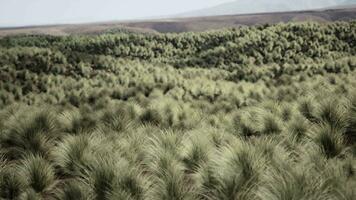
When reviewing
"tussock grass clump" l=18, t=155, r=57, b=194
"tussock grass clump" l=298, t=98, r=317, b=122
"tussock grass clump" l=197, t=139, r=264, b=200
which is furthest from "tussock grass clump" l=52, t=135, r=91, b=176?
"tussock grass clump" l=298, t=98, r=317, b=122

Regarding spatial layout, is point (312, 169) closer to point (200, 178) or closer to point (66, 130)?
point (200, 178)

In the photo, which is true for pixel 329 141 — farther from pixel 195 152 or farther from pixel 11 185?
pixel 11 185

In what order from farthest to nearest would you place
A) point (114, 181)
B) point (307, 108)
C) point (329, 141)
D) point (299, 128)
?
point (307, 108)
point (299, 128)
point (329, 141)
point (114, 181)

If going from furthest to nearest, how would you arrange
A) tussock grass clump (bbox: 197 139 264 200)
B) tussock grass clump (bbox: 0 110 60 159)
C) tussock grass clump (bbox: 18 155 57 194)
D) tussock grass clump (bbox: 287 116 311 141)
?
tussock grass clump (bbox: 0 110 60 159)
tussock grass clump (bbox: 287 116 311 141)
tussock grass clump (bbox: 18 155 57 194)
tussock grass clump (bbox: 197 139 264 200)

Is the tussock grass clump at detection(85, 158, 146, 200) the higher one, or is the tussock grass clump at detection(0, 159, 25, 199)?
the tussock grass clump at detection(85, 158, 146, 200)

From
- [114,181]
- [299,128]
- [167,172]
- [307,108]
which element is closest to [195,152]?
[167,172]

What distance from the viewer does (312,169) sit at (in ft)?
15.0

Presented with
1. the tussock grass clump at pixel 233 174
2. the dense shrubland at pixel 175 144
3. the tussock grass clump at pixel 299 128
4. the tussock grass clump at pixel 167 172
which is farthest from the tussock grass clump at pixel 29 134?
the tussock grass clump at pixel 299 128

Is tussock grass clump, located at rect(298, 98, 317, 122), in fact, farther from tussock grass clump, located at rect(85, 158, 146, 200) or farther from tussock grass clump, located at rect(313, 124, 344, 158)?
tussock grass clump, located at rect(85, 158, 146, 200)

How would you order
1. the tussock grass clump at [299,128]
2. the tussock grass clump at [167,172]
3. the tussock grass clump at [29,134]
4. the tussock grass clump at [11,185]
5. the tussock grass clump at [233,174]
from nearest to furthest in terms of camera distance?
1. the tussock grass clump at [233,174]
2. the tussock grass clump at [167,172]
3. the tussock grass clump at [11,185]
4. the tussock grass clump at [299,128]
5. the tussock grass clump at [29,134]

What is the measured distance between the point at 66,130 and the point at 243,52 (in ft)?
99.4

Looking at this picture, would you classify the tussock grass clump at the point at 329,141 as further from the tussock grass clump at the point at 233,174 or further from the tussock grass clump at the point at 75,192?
the tussock grass clump at the point at 75,192

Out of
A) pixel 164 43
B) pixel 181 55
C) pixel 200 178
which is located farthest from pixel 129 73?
pixel 200 178

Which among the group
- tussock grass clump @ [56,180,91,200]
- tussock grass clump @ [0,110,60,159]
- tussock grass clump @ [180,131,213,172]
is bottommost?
tussock grass clump @ [0,110,60,159]
